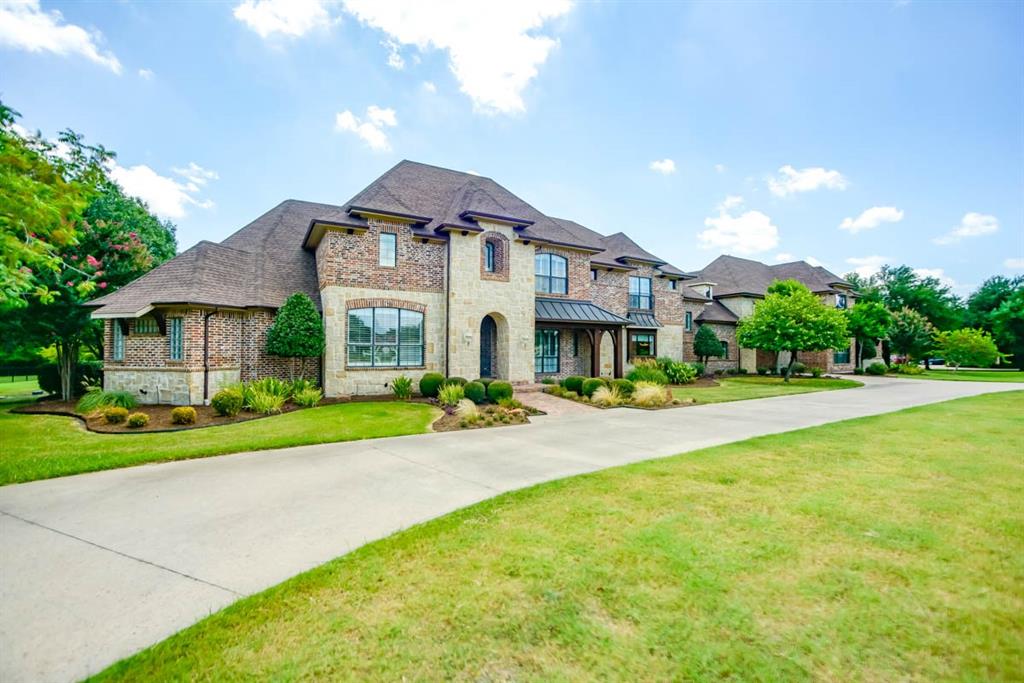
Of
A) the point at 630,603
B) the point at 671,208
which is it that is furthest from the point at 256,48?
the point at 671,208

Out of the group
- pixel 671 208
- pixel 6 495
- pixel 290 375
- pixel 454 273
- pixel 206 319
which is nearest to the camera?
pixel 6 495

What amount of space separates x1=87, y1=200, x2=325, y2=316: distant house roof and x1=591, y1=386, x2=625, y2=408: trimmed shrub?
11094 mm

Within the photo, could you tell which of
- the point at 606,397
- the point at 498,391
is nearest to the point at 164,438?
the point at 498,391

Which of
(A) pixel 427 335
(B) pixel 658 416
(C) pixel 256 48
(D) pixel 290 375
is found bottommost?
(B) pixel 658 416

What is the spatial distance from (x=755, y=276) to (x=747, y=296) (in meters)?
5.03

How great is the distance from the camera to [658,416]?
12.7m

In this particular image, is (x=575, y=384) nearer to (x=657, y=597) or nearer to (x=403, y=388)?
(x=403, y=388)

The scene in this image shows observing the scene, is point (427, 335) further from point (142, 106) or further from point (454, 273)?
point (142, 106)

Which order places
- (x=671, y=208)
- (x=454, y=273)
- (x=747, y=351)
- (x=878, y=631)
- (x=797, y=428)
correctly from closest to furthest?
1. (x=878, y=631)
2. (x=797, y=428)
3. (x=454, y=273)
4. (x=671, y=208)
5. (x=747, y=351)

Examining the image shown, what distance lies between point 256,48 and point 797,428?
19.5 meters

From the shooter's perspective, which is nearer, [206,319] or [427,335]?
[206,319]

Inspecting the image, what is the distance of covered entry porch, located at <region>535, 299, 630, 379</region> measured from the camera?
64.4 feet

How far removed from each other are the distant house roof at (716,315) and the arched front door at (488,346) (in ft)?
61.3

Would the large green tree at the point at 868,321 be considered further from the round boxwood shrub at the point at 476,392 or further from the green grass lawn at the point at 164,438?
the green grass lawn at the point at 164,438
